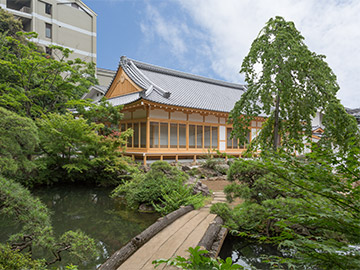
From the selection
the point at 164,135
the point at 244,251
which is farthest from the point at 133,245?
the point at 164,135

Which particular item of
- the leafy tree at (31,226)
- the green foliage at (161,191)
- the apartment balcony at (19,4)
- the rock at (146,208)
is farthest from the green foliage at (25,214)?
the apartment balcony at (19,4)

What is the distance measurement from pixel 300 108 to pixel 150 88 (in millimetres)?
9355

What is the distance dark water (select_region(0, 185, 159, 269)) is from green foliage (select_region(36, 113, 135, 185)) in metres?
1.11

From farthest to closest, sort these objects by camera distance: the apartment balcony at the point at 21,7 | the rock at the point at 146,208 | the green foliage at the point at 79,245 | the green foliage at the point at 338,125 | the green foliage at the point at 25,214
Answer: the apartment balcony at the point at 21,7 < the rock at the point at 146,208 < the green foliage at the point at 338,125 < the green foliage at the point at 79,245 < the green foliage at the point at 25,214

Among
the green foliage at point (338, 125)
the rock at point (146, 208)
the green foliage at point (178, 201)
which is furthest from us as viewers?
the rock at point (146, 208)

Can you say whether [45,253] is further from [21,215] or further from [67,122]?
[67,122]

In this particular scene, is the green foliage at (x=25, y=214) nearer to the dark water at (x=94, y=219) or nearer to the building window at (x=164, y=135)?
the dark water at (x=94, y=219)

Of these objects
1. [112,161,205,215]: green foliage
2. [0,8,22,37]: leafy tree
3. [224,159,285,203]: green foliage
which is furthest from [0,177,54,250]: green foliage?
[0,8,22,37]: leafy tree

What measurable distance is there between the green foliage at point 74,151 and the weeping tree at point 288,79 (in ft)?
20.9

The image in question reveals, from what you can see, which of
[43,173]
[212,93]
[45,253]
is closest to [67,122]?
[43,173]

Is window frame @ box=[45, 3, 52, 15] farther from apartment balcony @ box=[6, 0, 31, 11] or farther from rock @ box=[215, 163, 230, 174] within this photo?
rock @ box=[215, 163, 230, 174]

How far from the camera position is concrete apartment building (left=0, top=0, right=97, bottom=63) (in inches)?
927

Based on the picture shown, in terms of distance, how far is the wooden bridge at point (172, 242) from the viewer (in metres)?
3.13

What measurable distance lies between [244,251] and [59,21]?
95.2 feet
